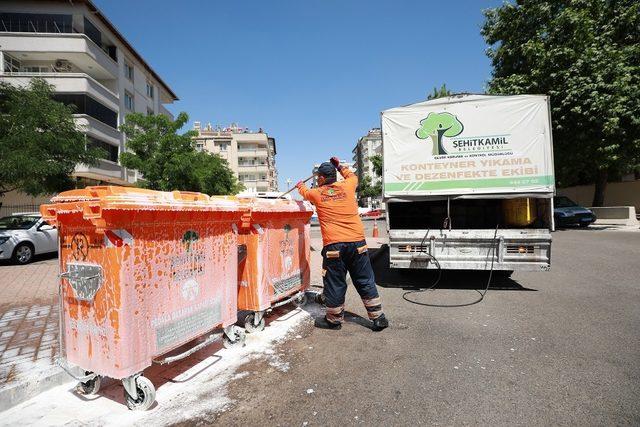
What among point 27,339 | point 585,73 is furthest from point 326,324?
point 585,73

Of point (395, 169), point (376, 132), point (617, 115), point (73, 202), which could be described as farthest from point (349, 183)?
point (376, 132)

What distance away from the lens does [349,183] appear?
181 inches

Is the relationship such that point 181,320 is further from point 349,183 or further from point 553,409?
point 553,409

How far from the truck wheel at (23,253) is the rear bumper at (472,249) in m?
10.4

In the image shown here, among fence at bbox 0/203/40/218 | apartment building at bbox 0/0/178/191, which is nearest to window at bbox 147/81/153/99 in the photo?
apartment building at bbox 0/0/178/191

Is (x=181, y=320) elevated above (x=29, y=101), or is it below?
below

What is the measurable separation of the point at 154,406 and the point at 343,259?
234 centimetres

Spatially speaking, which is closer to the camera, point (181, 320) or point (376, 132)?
point (181, 320)

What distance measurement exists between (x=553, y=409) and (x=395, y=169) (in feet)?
14.6

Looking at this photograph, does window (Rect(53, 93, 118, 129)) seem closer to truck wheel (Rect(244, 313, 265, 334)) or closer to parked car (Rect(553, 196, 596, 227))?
truck wheel (Rect(244, 313, 265, 334))

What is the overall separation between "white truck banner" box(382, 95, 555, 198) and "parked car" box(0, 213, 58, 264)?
942cm

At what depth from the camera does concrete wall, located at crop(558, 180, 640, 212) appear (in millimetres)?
25484

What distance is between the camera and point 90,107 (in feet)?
80.0

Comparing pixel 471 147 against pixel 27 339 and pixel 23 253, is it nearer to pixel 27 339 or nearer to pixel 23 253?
pixel 27 339
